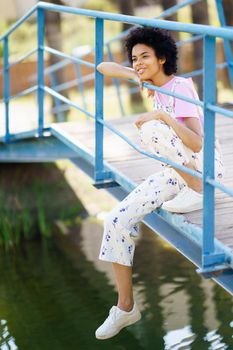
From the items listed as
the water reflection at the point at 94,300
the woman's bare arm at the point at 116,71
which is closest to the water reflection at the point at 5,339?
the water reflection at the point at 94,300

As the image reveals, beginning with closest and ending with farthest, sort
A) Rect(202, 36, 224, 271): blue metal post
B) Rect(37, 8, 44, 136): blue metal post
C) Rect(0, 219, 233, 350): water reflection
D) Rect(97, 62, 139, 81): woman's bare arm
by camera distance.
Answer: Rect(202, 36, 224, 271): blue metal post
Rect(97, 62, 139, 81): woman's bare arm
Rect(0, 219, 233, 350): water reflection
Rect(37, 8, 44, 136): blue metal post

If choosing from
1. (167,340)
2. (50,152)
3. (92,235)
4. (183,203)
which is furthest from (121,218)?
(92,235)

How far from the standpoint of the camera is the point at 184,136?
13.6 feet

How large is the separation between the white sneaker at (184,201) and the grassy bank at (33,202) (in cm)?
484

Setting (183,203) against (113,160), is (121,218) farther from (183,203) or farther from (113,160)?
(113,160)

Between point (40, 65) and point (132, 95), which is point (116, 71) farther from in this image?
point (132, 95)

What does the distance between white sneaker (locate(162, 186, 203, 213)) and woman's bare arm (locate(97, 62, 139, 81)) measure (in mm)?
644

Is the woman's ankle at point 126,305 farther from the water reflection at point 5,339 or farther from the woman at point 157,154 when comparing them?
the water reflection at point 5,339

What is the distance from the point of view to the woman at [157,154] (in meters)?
4.24

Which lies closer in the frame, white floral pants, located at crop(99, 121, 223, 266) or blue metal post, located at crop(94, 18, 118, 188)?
white floral pants, located at crop(99, 121, 223, 266)

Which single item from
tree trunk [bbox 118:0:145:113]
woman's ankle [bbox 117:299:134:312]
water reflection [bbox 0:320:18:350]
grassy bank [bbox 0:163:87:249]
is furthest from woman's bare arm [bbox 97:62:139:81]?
tree trunk [bbox 118:0:145:113]

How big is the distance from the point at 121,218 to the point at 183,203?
30cm

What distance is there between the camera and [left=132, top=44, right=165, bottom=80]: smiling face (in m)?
4.43

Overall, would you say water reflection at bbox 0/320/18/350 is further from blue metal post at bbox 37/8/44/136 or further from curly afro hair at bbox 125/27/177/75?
curly afro hair at bbox 125/27/177/75
